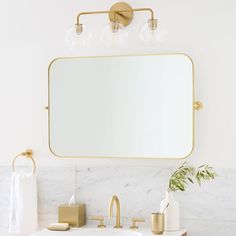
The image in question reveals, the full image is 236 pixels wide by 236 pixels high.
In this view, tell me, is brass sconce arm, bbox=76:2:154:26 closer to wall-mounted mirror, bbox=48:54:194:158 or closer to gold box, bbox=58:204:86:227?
wall-mounted mirror, bbox=48:54:194:158

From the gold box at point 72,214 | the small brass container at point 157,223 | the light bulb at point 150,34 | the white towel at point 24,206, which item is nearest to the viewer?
the small brass container at point 157,223

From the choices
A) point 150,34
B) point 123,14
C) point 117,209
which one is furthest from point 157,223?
point 123,14

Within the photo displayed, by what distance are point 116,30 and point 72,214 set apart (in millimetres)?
954

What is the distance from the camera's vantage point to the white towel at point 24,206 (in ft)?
9.71

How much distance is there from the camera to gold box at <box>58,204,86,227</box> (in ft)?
9.36

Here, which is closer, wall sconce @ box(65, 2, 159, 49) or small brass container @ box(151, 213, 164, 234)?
small brass container @ box(151, 213, 164, 234)

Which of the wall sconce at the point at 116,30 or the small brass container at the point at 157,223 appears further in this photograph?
the wall sconce at the point at 116,30

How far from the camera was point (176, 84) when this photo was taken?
281 cm

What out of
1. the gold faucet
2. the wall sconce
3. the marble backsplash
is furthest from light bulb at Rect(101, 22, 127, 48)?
the gold faucet

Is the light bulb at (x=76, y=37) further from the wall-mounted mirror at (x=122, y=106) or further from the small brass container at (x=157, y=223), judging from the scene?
the small brass container at (x=157, y=223)

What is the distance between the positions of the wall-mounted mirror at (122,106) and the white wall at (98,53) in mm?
54

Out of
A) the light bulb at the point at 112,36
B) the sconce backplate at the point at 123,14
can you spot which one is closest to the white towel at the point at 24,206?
the light bulb at the point at 112,36

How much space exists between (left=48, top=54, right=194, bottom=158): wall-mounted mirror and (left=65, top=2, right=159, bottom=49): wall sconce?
13cm

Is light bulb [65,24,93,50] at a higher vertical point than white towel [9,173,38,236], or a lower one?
higher
